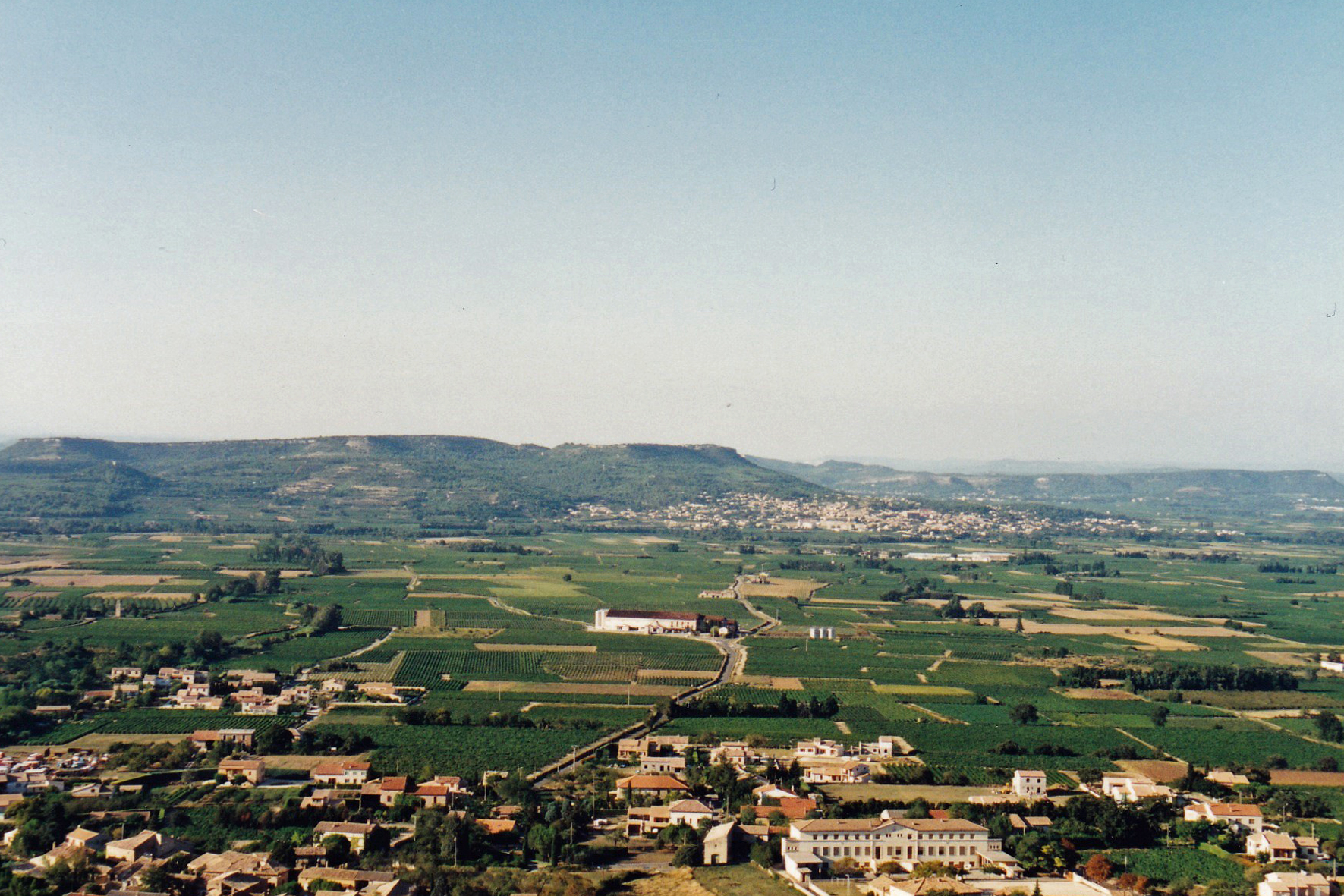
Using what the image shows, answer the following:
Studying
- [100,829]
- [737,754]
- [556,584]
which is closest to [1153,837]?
[737,754]

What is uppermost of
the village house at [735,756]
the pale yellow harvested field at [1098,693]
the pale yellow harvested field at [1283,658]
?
the pale yellow harvested field at [1283,658]

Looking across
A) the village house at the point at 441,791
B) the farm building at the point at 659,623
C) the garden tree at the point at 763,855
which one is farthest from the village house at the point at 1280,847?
the farm building at the point at 659,623

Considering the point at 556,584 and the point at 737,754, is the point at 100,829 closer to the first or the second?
the point at 737,754

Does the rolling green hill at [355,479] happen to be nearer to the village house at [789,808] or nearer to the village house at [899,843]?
the village house at [789,808]

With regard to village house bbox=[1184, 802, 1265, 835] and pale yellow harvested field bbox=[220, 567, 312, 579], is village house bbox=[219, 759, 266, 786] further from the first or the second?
pale yellow harvested field bbox=[220, 567, 312, 579]

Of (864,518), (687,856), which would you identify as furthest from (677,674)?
(864,518)

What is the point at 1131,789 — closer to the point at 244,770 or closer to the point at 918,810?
the point at 918,810
